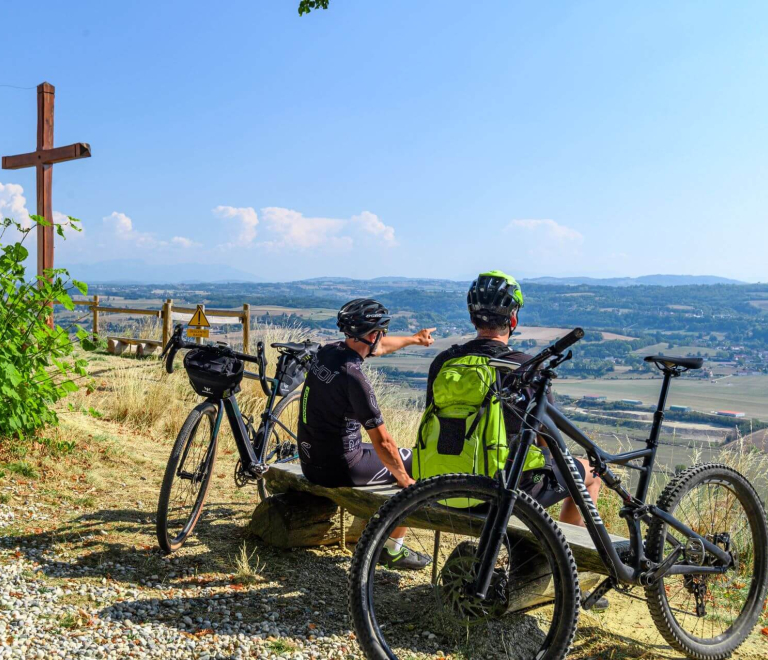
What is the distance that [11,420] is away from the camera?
17.7 feet

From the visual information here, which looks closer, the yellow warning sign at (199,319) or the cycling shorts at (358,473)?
the cycling shorts at (358,473)

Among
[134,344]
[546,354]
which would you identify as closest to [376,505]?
[546,354]

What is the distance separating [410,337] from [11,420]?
3062 millimetres

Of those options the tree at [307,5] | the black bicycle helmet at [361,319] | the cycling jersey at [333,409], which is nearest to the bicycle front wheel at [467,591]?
the cycling jersey at [333,409]

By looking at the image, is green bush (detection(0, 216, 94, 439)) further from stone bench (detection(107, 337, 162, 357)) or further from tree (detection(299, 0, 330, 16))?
stone bench (detection(107, 337, 162, 357))

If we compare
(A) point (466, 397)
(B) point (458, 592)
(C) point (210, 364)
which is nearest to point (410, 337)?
(C) point (210, 364)

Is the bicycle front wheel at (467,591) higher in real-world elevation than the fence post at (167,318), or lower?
lower

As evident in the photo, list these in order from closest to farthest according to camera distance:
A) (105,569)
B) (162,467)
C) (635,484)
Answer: (635,484)
(105,569)
(162,467)

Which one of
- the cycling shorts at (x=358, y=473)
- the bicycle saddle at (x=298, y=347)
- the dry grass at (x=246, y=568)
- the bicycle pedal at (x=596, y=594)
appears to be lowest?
the dry grass at (x=246, y=568)

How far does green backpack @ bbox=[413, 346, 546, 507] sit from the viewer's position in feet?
9.36

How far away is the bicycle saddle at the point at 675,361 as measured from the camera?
3092mm

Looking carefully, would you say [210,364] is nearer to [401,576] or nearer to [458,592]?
[401,576]

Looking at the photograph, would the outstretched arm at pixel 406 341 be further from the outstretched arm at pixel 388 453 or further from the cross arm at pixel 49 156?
the cross arm at pixel 49 156

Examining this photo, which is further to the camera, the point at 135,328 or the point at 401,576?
the point at 135,328
